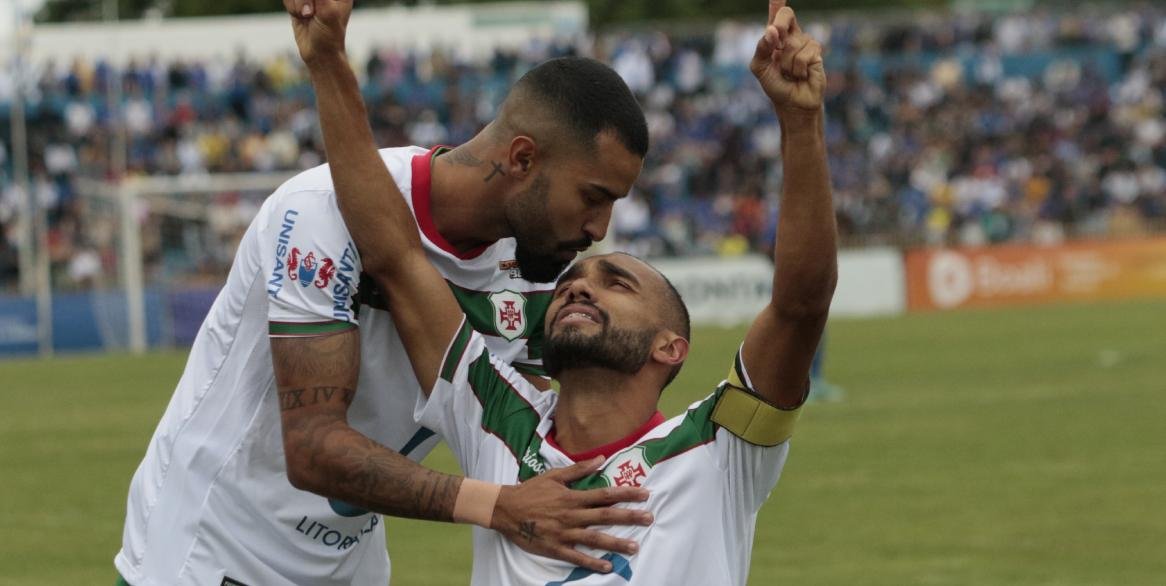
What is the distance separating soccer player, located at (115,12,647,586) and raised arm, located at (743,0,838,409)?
45 centimetres

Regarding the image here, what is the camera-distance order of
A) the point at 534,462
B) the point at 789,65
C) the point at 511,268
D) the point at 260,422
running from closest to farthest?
the point at 789,65 < the point at 534,462 < the point at 260,422 < the point at 511,268

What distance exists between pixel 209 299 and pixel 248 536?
73.7 feet

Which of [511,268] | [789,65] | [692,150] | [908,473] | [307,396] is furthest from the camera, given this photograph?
[692,150]

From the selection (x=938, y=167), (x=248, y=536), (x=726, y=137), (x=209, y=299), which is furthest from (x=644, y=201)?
(x=248, y=536)

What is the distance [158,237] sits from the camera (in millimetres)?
27688

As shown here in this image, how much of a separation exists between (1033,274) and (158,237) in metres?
15.8

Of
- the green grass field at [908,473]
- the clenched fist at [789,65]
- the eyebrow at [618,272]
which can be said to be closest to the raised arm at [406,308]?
the eyebrow at [618,272]

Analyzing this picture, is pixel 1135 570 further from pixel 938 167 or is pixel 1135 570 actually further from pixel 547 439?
pixel 938 167

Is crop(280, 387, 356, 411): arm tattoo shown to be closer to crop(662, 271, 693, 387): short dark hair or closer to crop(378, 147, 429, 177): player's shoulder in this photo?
crop(378, 147, 429, 177): player's shoulder

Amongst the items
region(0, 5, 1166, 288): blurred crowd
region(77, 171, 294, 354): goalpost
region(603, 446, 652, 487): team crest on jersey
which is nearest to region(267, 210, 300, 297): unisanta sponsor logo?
region(603, 446, 652, 487): team crest on jersey

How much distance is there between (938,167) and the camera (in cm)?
3438

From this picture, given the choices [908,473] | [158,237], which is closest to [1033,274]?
[158,237]

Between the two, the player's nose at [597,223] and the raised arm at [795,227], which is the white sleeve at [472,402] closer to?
the player's nose at [597,223]

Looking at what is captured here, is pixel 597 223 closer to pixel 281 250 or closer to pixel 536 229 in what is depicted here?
pixel 536 229
